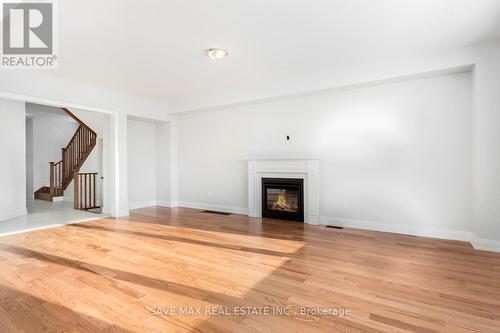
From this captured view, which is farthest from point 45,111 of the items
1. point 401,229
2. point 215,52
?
point 401,229

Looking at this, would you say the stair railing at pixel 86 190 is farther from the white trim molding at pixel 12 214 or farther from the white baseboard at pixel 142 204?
the white baseboard at pixel 142 204

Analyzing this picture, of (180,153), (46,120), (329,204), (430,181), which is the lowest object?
(329,204)

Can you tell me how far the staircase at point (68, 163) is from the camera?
25.3 ft

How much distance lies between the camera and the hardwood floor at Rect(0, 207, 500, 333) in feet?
6.06

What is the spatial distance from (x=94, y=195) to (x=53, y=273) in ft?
16.3

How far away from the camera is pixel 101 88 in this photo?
5.20 m

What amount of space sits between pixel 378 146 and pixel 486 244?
1936 millimetres

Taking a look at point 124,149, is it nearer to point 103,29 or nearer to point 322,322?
point 103,29

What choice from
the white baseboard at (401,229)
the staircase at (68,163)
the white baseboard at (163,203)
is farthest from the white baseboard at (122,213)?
the white baseboard at (401,229)

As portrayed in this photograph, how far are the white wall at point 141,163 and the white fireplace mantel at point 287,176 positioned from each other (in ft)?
10.5

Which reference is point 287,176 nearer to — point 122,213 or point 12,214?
point 122,213

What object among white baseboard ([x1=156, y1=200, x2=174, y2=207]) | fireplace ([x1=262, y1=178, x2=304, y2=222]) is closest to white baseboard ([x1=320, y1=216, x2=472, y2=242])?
fireplace ([x1=262, y1=178, x2=304, y2=222])

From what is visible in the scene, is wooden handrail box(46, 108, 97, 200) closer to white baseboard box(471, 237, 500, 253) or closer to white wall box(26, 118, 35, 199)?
white wall box(26, 118, 35, 199)

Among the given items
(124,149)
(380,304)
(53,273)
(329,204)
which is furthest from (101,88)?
(380,304)
